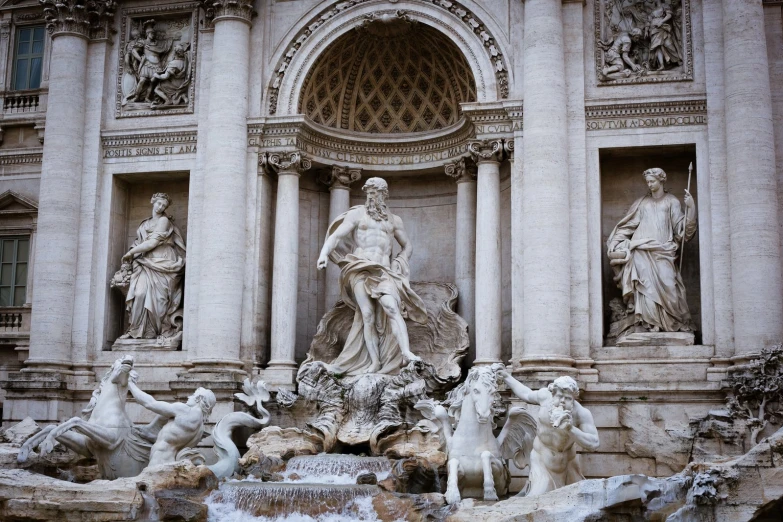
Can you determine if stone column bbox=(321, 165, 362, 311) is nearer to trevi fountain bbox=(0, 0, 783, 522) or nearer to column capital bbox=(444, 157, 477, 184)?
trevi fountain bbox=(0, 0, 783, 522)

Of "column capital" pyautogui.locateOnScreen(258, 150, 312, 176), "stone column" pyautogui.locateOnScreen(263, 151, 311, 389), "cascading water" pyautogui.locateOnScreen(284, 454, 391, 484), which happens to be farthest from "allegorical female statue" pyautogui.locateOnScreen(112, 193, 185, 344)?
"cascading water" pyautogui.locateOnScreen(284, 454, 391, 484)

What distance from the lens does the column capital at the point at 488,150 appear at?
798 inches

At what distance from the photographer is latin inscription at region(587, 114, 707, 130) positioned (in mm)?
19625

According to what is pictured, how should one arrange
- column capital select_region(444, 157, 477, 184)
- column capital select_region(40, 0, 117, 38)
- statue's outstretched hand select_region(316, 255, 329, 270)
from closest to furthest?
statue's outstretched hand select_region(316, 255, 329, 270) → column capital select_region(444, 157, 477, 184) → column capital select_region(40, 0, 117, 38)

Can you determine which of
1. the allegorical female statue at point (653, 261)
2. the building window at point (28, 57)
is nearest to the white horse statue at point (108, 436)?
the allegorical female statue at point (653, 261)

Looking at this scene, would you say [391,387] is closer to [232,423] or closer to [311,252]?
[232,423]

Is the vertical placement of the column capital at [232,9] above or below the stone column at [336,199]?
above

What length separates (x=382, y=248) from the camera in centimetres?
2027

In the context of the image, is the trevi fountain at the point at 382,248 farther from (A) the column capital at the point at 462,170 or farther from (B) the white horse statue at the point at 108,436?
(A) the column capital at the point at 462,170

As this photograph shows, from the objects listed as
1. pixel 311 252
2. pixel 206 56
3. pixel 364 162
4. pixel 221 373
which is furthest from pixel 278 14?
pixel 221 373

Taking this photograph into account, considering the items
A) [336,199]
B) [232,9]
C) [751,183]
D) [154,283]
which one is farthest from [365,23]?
[751,183]

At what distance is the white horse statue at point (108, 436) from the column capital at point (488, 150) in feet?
24.6

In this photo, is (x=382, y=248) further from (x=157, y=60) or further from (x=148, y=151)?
(x=157, y=60)

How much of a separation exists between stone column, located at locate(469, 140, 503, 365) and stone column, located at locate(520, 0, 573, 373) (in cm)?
75
